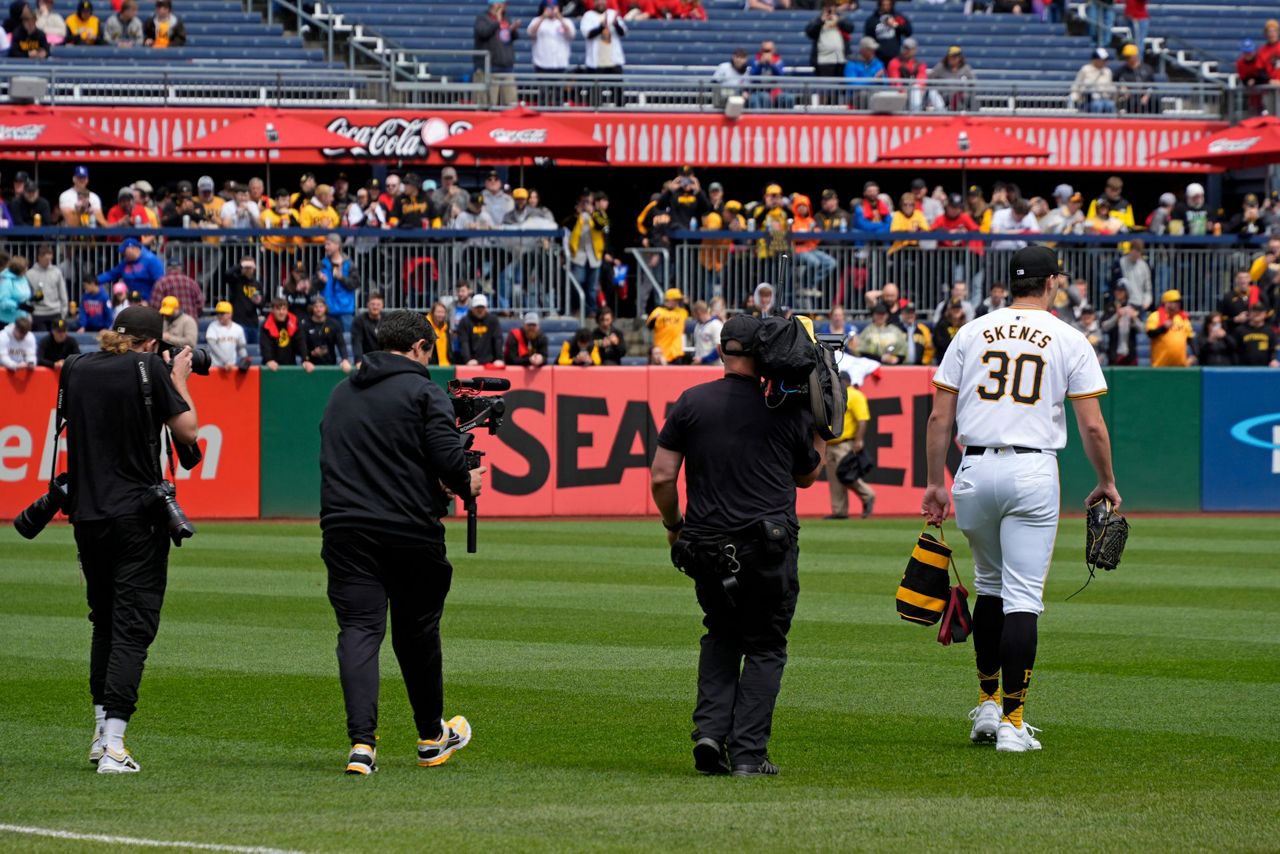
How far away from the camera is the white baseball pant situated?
27.3 ft

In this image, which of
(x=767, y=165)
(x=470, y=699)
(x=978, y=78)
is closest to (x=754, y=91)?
(x=767, y=165)

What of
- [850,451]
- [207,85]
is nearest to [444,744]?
[850,451]

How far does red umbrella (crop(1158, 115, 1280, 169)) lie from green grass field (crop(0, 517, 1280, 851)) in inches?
575

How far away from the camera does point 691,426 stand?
310 inches

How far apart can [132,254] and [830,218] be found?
32.8ft

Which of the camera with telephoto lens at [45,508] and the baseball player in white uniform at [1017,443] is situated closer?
the camera with telephoto lens at [45,508]

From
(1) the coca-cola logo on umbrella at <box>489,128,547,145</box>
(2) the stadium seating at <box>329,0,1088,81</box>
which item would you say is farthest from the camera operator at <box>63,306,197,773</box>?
(2) the stadium seating at <box>329,0,1088,81</box>

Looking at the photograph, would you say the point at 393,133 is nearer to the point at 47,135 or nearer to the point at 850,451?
the point at 47,135

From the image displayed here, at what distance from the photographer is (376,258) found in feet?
88.5

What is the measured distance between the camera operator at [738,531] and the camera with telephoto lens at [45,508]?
254 cm

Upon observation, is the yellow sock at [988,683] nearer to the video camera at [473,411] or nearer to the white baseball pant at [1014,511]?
the white baseball pant at [1014,511]

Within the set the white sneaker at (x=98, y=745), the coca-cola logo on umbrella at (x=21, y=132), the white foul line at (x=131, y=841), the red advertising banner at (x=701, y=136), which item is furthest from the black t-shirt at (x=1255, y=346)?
the white foul line at (x=131, y=841)

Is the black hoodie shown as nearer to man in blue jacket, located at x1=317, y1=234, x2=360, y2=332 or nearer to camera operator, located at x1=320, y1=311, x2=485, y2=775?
camera operator, located at x1=320, y1=311, x2=485, y2=775

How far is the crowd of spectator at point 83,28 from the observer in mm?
31891
